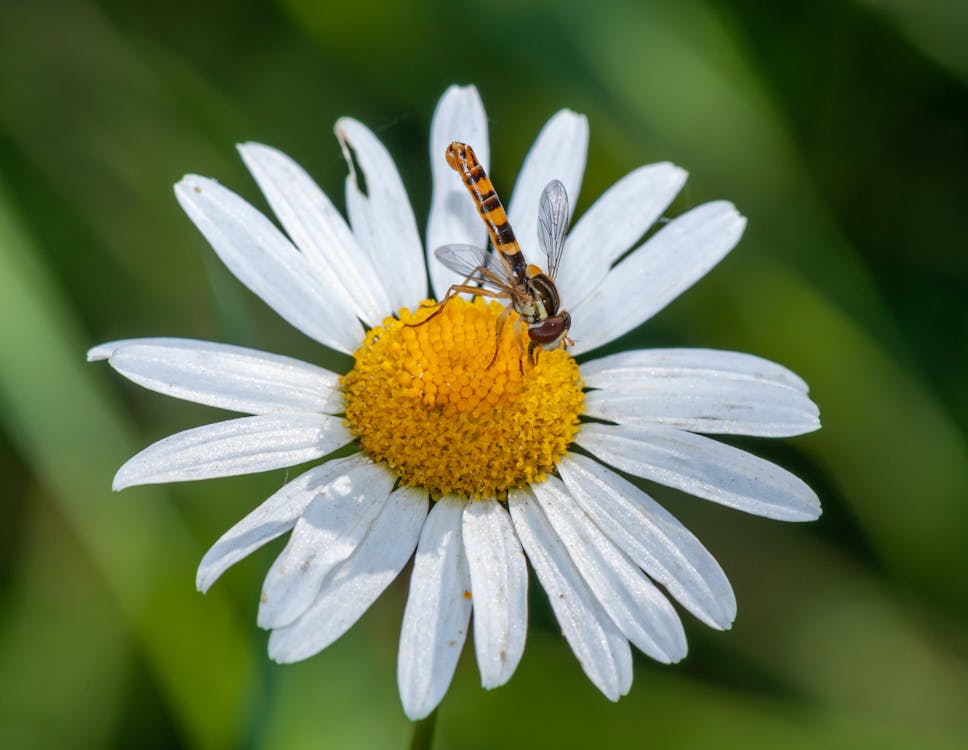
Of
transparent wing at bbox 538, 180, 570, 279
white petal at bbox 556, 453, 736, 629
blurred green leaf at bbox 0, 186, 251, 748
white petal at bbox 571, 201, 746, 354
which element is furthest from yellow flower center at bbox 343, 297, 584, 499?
blurred green leaf at bbox 0, 186, 251, 748

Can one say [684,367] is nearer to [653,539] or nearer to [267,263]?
[653,539]

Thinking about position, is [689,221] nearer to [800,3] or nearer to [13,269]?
[800,3]

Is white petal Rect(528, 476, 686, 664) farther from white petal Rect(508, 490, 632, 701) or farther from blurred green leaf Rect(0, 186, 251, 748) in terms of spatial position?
blurred green leaf Rect(0, 186, 251, 748)

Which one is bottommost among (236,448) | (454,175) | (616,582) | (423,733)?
(423,733)

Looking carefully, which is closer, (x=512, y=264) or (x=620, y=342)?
(x=512, y=264)

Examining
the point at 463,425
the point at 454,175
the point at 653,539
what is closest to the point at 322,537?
the point at 463,425

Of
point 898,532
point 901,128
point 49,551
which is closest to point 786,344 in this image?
point 898,532
